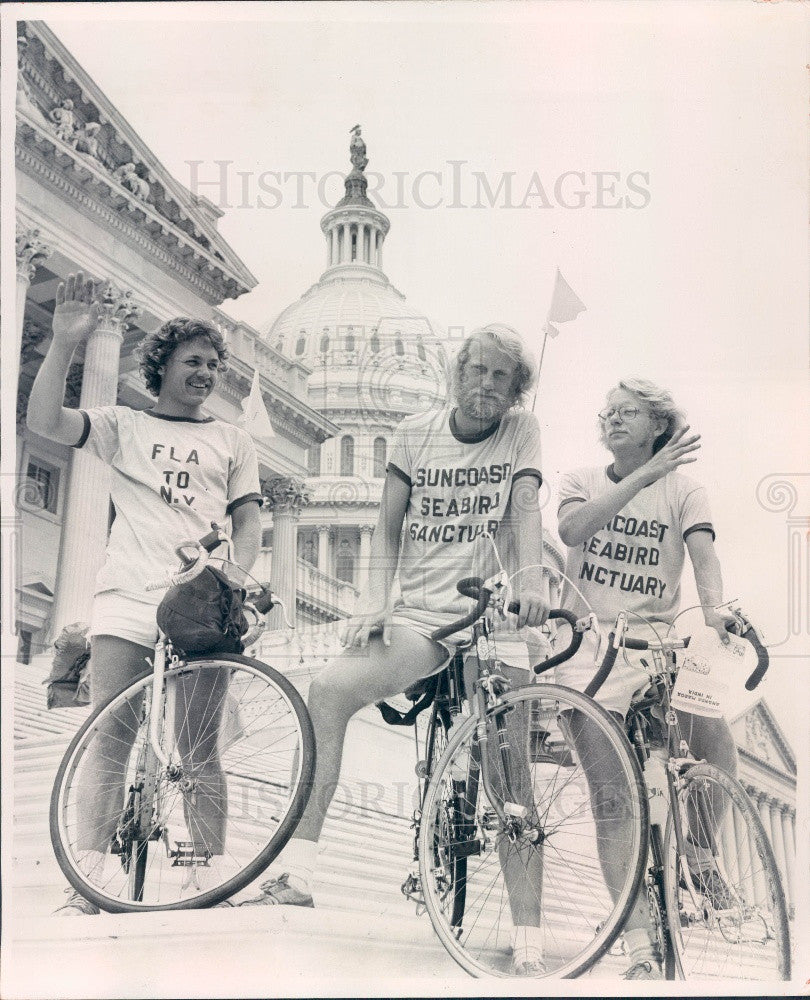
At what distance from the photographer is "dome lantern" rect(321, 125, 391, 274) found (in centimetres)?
726

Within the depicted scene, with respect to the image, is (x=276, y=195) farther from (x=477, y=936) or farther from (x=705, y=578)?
(x=477, y=936)

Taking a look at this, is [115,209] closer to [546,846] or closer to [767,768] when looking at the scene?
[546,846]

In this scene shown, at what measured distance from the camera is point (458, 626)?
6.80 meters

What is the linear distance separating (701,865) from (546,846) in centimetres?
97

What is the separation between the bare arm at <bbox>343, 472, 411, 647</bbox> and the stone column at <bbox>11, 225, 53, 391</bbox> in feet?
8.12

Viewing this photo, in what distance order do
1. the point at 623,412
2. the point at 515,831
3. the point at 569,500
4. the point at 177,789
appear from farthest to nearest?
the point at 623,412
the point at 569,500
the point at 177,789
the point at 515,831

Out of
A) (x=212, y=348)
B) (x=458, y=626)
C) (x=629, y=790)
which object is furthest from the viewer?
(x=212, y=348)

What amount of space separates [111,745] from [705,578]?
3.75 metres

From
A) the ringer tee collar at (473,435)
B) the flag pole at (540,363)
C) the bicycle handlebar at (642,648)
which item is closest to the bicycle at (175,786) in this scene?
the bicycle handlebar at (642,648)

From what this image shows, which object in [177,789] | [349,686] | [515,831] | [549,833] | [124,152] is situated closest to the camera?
[515,831]

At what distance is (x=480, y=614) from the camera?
22.1 ft

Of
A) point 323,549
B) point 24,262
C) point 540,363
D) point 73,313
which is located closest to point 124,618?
point 323,549

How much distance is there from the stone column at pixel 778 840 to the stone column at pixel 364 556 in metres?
2.85

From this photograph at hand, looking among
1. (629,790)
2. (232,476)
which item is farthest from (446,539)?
(629,790)
